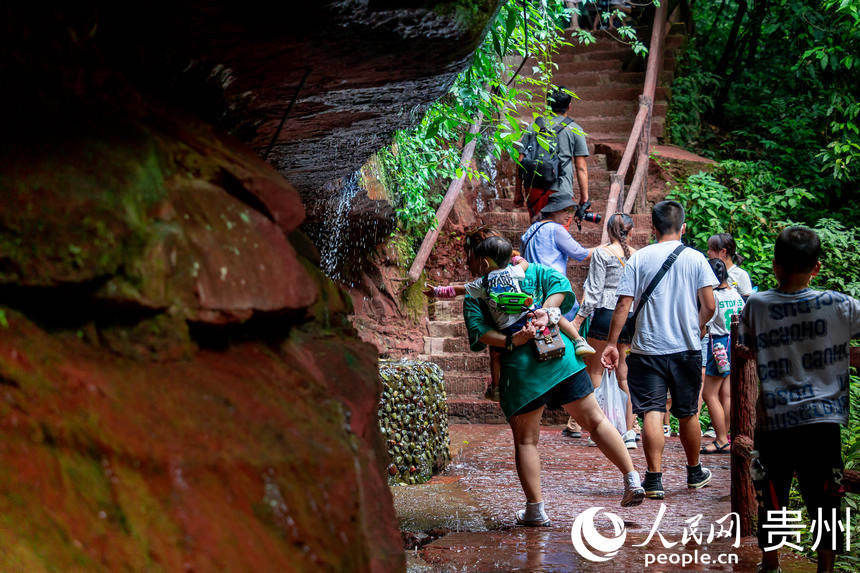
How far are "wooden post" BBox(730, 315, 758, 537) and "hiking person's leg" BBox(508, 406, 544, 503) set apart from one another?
1.09m

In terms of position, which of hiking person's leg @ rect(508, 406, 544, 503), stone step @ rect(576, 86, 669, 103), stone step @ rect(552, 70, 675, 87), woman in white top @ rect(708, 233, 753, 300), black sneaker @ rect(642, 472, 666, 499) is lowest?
black sneaker @ rect(642, 472, 666, 499)

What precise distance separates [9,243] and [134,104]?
0.59m

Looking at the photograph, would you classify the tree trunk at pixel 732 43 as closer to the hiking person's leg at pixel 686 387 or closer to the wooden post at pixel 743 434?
the hiking person's leg at pixel 686 387

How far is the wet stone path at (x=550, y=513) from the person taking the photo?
3.64 meters

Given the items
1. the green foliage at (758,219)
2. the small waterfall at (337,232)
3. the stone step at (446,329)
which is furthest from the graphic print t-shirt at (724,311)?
the green foliage at (758,219)

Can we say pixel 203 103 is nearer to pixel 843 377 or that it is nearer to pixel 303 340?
pixel 303 340

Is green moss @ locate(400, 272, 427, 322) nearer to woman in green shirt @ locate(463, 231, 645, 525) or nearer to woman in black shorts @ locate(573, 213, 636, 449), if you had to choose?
woman in black shorts @ locate(573, 213, 636, 449)

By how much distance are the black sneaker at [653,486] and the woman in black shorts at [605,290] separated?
1.58 m

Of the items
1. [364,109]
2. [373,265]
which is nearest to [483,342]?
[364,109]

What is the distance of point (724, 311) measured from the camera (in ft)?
20.7

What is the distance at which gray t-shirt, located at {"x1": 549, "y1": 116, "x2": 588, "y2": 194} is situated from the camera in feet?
25.0

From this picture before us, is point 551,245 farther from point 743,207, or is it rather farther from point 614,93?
point 614,93

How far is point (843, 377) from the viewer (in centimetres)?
319

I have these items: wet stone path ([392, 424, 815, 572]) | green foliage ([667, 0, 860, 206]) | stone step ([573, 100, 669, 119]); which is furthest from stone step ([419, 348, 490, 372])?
green foliage ([667, 0, 860, 206])
